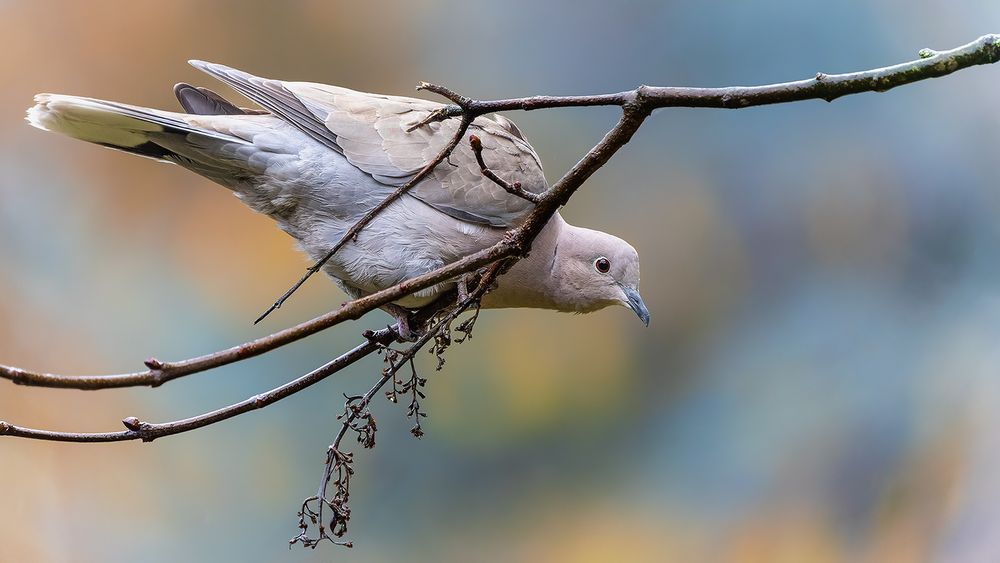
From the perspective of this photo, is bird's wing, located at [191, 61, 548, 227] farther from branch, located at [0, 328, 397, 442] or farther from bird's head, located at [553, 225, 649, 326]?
branch, located at [0, 328, 397, 442]

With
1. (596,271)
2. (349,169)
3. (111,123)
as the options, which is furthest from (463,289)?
(111,123)

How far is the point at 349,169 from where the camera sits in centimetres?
209

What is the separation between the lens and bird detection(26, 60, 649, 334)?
2.03 meters

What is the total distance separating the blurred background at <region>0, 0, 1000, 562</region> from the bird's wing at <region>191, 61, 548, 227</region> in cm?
106

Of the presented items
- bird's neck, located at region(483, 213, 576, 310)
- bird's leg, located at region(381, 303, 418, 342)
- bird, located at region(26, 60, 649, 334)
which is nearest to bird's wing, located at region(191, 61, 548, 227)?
bird, located at region(26, 60, 649, 334)

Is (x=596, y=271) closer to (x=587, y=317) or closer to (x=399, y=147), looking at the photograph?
(x=399, y=147)

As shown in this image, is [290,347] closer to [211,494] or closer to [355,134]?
[211,494]

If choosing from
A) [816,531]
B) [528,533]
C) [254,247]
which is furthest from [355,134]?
[816,531]

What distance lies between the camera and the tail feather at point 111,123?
1.87 metres

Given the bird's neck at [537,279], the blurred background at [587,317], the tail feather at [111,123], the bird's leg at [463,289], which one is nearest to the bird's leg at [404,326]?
the bird's neck at [537,279]

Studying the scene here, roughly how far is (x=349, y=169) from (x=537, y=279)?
58 cm

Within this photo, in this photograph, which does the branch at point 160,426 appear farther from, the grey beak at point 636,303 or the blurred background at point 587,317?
the blurred background at point 587,317

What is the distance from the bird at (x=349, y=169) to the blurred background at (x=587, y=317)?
1.03 metres

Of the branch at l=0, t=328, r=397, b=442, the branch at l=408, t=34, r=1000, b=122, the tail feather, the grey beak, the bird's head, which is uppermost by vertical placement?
the tail feather
